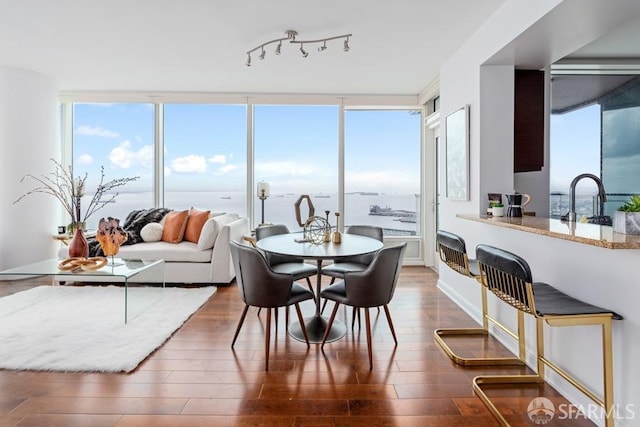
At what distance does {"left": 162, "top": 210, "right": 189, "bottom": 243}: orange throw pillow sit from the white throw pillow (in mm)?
61

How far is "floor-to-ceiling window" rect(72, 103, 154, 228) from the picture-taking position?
5.62 metres

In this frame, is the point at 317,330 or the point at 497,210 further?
the point at 317,330

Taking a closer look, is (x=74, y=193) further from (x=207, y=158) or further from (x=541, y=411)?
(x=541, y=411)

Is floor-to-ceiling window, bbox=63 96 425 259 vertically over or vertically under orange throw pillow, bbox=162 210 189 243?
over

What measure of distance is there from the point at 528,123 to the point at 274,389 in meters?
2.97

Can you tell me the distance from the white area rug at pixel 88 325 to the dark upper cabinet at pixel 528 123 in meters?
3.31

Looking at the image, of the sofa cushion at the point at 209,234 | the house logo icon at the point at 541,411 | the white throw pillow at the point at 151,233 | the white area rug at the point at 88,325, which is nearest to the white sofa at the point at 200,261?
the sofa cushion at the point at 209,234

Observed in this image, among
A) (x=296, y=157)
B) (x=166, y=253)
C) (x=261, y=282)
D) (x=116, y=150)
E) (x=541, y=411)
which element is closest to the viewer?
(x=541, y=411)

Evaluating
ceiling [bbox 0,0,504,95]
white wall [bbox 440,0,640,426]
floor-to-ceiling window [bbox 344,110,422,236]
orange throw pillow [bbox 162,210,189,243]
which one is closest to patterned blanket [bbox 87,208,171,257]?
orange throw pillow [bbox 162,210,189,243]

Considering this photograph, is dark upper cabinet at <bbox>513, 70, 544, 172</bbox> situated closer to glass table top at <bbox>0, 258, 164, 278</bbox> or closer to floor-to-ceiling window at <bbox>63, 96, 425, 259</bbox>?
floor-to-ceiling window at <bbox>63, 96, 425, 259</bbox>

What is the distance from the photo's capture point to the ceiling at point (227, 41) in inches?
118

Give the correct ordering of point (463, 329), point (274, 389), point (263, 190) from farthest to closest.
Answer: point (263, 190), point (463, 329), point (274, 389)

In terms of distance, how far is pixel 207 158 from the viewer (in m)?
5.70

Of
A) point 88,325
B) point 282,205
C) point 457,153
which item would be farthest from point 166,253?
point 457,153
